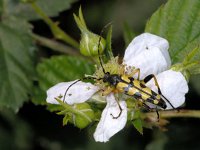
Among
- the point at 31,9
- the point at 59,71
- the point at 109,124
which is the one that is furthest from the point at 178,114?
the point at 31,9

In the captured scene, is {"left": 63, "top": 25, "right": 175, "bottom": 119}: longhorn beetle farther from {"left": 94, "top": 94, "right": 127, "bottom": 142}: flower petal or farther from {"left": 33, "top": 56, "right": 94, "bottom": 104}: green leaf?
{"left": 33, "top": 56, "right": 94, "bottom": 104}: green leaf

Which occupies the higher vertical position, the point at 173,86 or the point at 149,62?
Result: the point at 149,62

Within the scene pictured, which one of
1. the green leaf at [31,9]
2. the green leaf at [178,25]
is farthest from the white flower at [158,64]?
the green leaf at [31,9]

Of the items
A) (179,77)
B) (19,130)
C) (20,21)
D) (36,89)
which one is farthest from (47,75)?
(179,77)

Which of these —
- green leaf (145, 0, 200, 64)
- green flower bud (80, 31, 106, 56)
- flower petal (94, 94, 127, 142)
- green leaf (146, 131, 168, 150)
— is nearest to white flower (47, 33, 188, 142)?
flower petal (94, 94, 127, 142)

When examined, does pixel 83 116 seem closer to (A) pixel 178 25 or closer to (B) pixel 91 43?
(B) pixel 91 43

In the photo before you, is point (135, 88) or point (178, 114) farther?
point (178, 114)
